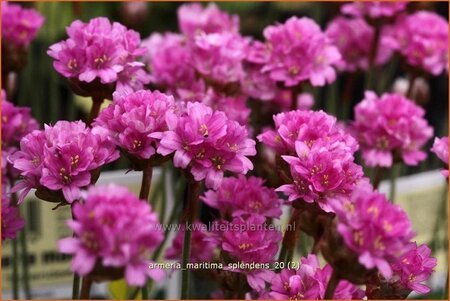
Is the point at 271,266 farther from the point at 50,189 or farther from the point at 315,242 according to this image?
the point at 50,189

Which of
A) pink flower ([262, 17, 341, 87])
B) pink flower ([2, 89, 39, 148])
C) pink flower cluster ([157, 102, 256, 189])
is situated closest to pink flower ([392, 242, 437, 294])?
pink flower cluster ([157, 102, 256, 189])

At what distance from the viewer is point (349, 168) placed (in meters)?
0.58

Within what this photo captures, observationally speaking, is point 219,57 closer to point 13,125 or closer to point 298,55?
point 298,55

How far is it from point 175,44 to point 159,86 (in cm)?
6

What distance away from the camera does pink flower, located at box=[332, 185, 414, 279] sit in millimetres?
457

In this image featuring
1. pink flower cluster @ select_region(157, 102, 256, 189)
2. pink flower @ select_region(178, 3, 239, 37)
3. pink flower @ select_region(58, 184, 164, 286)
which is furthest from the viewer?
pink flower @ select_region(178, 3, 239, 37)

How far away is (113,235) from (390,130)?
478 mm

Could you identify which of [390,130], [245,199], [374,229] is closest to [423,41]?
[390,130]

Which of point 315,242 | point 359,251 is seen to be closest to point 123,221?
point 359,251

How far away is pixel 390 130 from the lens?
82 centimetres

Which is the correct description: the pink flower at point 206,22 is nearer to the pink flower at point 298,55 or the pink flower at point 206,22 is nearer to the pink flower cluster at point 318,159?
the pink flower at point 298,55

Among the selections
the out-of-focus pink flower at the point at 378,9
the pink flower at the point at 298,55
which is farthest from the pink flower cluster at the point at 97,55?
the out-of-focus pink flower at the point at 378,9

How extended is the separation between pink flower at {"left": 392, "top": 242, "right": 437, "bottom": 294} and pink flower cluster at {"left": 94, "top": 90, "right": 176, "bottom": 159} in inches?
8.2

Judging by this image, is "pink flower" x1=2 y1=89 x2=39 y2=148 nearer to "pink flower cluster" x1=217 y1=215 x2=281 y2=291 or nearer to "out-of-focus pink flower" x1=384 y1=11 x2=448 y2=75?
"pink flower cluster" x1=217 y1=215 x2=281 y2=291
